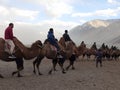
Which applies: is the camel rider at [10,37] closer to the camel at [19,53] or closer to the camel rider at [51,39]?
the camel at [19,53]

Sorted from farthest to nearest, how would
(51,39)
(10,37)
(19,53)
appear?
(51,39)
(19,53)
(10,37)

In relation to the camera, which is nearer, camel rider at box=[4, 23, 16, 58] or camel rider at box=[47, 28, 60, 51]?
camel rider at box=[4, 23, 16, 58]

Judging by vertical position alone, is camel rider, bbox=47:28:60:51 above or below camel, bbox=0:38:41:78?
above

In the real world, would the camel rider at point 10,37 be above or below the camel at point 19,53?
above

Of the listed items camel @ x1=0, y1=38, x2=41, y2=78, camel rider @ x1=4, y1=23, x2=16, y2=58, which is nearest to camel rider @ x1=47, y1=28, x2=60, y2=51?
camel @ x1=0, y1=38, x2=41, y2=78

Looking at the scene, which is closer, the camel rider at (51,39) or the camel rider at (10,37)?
the camel rider at (10,37)

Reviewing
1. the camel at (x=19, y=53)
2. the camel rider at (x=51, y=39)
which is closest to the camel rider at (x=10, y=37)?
the camel at (x=19, y=53)

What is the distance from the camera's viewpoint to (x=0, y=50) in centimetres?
2158

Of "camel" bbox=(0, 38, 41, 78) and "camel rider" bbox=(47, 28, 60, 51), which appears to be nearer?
"camel" bbox=(0, 38, 41, 78)

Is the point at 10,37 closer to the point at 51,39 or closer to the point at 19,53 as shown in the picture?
the point at 19,53

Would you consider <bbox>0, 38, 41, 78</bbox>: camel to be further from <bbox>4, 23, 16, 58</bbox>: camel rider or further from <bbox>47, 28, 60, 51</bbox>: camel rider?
<bbox>47, 28, 60, 51</bbox>: camel rider

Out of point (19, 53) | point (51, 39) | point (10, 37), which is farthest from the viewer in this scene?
point (51, 39)

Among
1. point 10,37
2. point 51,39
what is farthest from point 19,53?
point 51,39

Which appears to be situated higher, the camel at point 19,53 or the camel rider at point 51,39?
the camel rider at point 51,39
